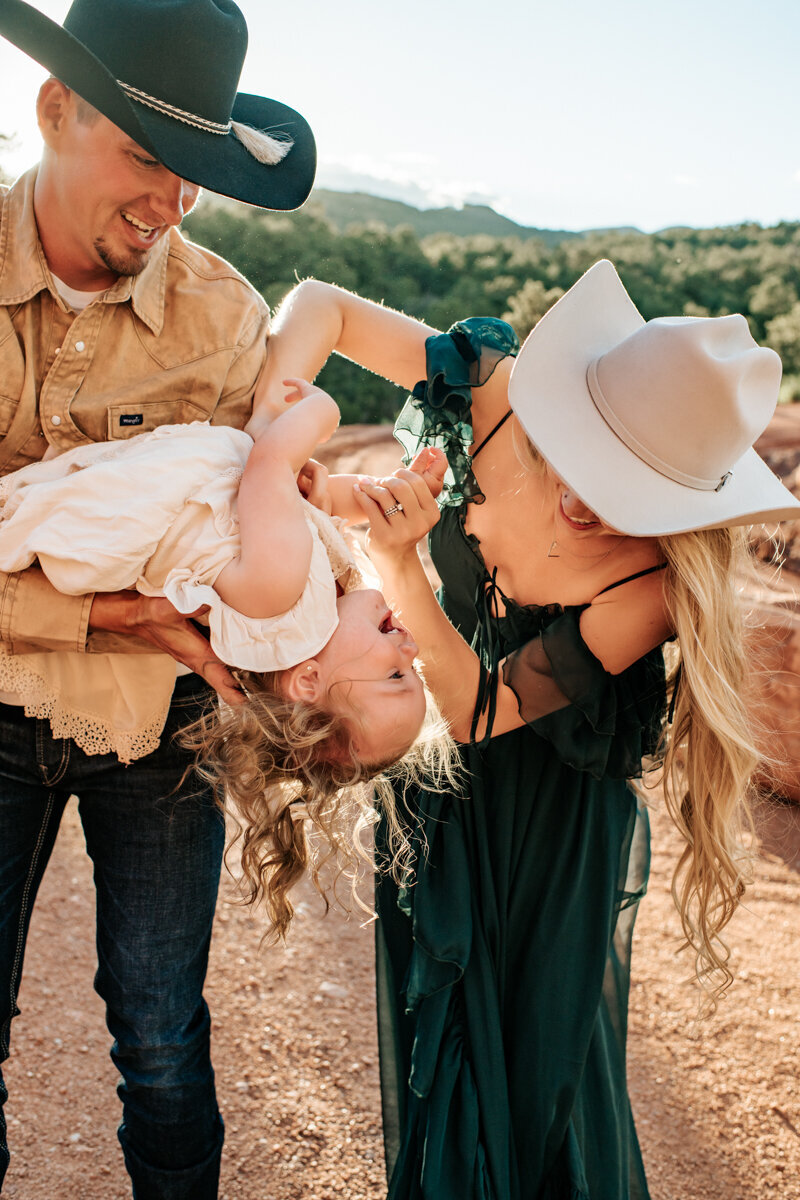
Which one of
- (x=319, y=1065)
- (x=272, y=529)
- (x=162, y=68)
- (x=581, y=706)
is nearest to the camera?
(x=162, y=68)

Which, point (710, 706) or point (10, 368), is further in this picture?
point (710, 706)

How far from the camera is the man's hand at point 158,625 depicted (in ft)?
5.49

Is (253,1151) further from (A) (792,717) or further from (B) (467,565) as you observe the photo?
(A) (792,717)

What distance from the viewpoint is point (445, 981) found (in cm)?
195

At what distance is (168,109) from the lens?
1.52 meters

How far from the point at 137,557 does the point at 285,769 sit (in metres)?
0.49

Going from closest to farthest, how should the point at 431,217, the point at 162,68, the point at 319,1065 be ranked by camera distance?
the point at 162,68, the point at 319,1065, the point at 431,217

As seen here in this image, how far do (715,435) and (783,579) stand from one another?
3944 mm

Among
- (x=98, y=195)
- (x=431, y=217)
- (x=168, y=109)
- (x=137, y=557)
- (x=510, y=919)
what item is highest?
(x=431, y=217)

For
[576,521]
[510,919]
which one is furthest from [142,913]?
[576,521]

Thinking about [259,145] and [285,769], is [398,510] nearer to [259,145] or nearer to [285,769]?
[285,769]

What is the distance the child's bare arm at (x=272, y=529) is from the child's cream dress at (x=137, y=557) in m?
0.02

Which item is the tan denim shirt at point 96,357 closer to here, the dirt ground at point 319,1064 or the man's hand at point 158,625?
the man's hand at point 158,625

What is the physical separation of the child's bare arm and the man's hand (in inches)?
3.9
